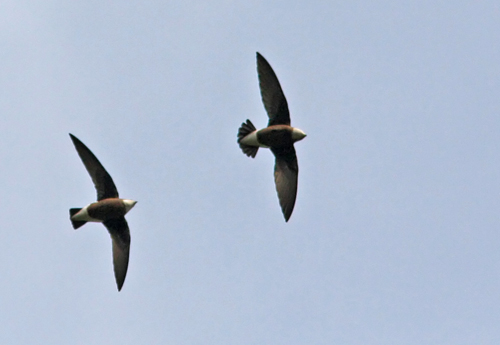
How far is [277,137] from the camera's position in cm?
2520

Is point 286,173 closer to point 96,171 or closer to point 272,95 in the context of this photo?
point 272,95

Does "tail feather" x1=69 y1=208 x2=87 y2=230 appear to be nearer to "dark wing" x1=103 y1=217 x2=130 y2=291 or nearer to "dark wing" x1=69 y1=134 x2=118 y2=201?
"dark wing" x1=69 y1=134 x2=118 y2=201

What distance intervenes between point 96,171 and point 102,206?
0.83 metres

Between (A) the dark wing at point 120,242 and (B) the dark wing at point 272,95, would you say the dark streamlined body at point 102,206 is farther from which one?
(B) the dark wing at point 272,95

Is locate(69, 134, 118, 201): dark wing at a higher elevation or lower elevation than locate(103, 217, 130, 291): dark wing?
higher

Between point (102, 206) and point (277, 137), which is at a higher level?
point (277, 137)

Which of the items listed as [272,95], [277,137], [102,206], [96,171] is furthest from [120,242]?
[272,95]

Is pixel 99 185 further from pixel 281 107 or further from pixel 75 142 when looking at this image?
pixel 281 107

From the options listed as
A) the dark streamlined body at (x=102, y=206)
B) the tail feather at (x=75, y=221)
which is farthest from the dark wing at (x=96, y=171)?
the tail feather at (x=75, y=221)

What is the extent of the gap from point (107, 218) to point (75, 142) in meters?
1.96

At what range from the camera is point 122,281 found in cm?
2512

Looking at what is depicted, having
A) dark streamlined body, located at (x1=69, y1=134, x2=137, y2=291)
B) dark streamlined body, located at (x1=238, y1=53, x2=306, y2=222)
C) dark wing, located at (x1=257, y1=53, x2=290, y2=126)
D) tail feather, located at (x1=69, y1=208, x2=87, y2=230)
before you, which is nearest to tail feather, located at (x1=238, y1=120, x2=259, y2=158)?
dark streamlined body, located at (x1=238, y1=53, x2=306, y2=222)

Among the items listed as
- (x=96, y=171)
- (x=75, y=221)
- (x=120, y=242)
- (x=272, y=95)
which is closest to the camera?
(x=96, y=171)

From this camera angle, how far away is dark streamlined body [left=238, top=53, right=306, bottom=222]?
982 inches
